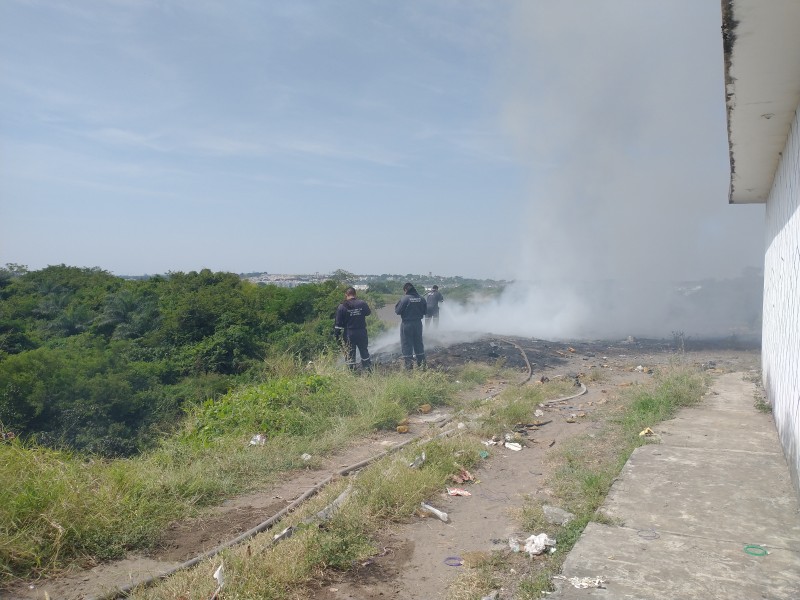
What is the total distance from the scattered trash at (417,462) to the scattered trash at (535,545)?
1698 mm

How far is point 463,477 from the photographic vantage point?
6188 mm

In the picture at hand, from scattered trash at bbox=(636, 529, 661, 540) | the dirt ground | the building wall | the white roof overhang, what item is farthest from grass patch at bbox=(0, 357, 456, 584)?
the white roof overhang

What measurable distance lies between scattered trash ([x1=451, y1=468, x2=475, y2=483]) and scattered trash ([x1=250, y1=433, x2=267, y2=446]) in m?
2.44

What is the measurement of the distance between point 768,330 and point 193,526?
7.53m

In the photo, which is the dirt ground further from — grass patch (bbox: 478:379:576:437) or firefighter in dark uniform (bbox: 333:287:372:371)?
firefighter in dark uniform (bbox: 333:287:372:371)

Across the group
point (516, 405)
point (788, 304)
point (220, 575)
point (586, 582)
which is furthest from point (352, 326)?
point (586, 582)

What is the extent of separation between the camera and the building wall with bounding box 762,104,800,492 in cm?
489

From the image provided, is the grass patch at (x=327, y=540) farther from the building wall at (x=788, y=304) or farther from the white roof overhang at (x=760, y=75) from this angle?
the white roof overhang at (x=760, y=75)

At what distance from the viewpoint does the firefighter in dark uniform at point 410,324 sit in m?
12.2

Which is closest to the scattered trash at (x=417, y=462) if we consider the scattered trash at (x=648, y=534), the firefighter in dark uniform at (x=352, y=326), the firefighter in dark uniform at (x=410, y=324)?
the scattered trash at (x=648, y=534)

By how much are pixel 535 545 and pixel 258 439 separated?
4.12 meters

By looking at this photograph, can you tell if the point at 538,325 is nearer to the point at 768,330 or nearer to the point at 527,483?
the point at 768,330

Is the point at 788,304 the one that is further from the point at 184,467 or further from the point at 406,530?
the point at 184,467

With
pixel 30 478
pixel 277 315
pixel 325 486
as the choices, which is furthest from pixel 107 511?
pixel 277 315
